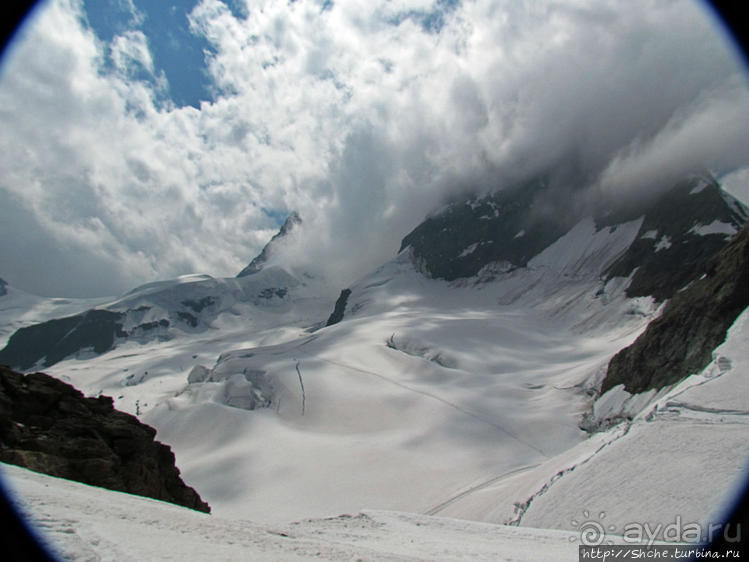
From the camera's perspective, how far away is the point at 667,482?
Result: 17188 mm

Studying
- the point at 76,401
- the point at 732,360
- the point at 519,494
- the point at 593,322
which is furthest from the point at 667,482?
the point at 593,322

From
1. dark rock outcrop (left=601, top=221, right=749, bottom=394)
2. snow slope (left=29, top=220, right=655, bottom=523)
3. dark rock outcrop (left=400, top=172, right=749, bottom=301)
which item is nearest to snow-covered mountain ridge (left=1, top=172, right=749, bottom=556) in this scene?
snow slope (left=29, top=220, right=655, bottom=523)

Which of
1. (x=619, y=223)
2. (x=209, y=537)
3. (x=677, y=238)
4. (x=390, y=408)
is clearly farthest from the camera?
(x=619, y=223)

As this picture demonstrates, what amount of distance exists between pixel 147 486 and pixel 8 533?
1272 cm

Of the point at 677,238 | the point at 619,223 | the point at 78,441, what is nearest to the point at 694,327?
the point at 78,441

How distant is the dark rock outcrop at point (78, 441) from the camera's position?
16.0m

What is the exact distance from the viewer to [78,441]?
17.7 meters

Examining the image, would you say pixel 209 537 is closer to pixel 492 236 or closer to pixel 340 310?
pixel 340 310

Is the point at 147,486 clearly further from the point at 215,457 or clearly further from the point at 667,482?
the point at 215,457

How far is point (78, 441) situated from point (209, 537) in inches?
415

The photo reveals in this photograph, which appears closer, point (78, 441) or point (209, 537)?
point (209, 537)

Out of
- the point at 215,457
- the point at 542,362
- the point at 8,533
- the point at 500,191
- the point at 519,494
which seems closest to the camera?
the point at 8,533

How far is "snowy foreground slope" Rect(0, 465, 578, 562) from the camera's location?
26.8 feet

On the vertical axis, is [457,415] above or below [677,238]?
below
